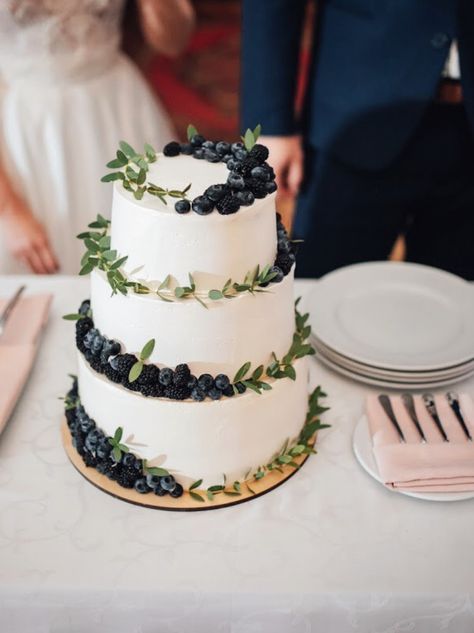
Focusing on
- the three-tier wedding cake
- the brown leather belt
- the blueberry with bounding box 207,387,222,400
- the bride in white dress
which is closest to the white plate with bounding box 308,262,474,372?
the three-tier wedding cake

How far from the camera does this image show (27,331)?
1233 millimetres

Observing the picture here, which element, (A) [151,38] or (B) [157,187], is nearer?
(B) [157,187]

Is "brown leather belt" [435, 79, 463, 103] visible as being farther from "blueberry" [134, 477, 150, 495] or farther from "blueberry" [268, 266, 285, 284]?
→ "blueberry" [134, 477, 150, 495]

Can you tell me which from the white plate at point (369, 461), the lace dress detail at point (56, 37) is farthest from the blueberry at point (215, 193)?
the lace dress detail at point (56, 37)

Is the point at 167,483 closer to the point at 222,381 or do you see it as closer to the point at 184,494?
the point at 184,494

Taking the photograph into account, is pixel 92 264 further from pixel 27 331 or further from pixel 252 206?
pixel 27 331

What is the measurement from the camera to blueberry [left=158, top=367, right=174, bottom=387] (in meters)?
0.87

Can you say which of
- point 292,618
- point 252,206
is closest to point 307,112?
point 252,206

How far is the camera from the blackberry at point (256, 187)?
33.9 inches

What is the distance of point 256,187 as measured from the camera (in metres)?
0.86

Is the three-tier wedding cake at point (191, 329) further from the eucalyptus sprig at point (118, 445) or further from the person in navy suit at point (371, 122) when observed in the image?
the person in navy suit at point (371, 122)

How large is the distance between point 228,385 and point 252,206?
227 mm

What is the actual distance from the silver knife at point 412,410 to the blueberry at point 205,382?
12.9 inches

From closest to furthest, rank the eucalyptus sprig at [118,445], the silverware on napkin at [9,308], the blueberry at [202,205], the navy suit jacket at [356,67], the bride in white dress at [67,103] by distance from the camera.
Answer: the blueberry at [202,205]
the eucalyptus sprig at [118,445]
the silverware on napkin at [9,308]
the navy suit jacket at [356,67]
the bride in white dress at [67,103]
